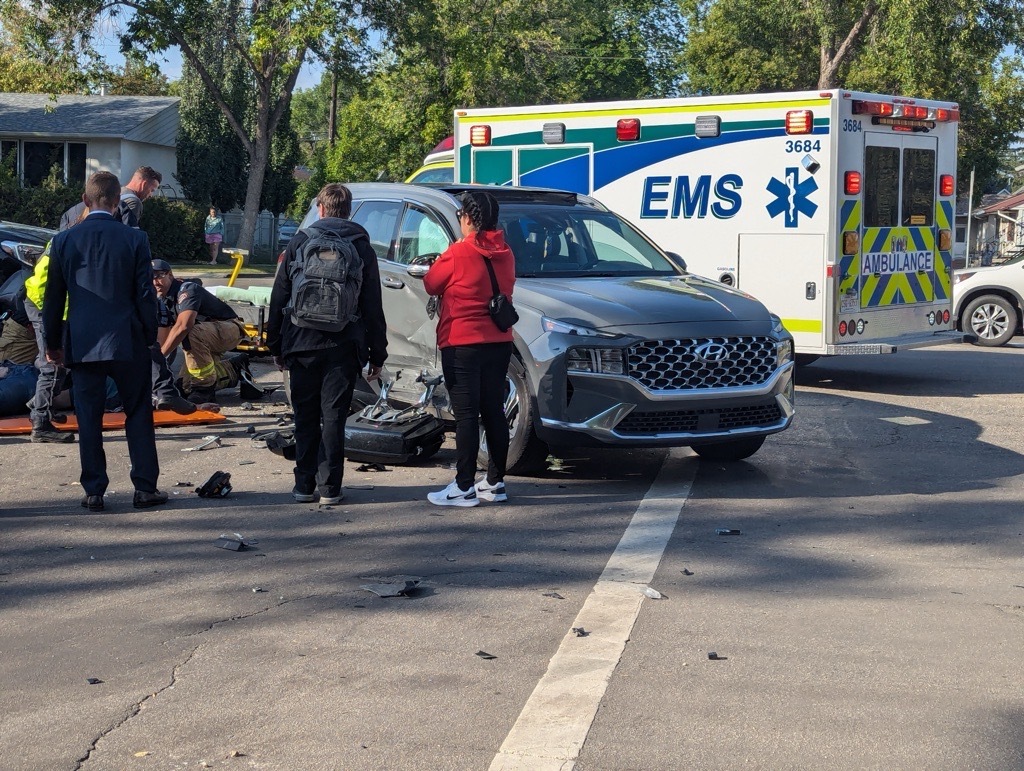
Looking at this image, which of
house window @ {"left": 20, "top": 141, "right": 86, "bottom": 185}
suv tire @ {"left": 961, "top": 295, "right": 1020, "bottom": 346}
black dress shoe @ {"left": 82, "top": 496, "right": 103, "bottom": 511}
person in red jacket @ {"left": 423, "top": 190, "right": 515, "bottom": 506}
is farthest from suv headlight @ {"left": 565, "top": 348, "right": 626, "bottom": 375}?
house window @ {"left": 20, "top": 141, "right": 86, "bottom": 185}

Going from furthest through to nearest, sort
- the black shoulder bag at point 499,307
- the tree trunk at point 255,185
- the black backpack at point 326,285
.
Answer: the tree trunk at point 255,185 → the black shoulder bag at point 499,307 → the black backpack at point 326,285

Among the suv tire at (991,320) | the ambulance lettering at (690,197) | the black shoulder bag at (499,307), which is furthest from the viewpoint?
the suv tire at (991,320)

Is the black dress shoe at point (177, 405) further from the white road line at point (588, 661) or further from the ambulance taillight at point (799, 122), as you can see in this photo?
the ambulance taillight at point (799, 122)

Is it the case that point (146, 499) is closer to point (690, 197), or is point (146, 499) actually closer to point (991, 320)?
point (690, 197)

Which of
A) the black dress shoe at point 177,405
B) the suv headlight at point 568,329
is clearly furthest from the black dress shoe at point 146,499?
the black dress shoe at point 177,405

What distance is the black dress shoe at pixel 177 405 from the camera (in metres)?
10.2

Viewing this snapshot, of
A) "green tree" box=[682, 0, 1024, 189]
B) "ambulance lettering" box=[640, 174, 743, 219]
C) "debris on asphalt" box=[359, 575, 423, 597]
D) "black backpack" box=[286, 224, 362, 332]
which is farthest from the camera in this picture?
"green tree" box=[682, 0, 1024, 189]

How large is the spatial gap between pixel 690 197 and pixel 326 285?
21.6 feet

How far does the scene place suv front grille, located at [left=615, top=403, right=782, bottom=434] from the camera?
301 inches

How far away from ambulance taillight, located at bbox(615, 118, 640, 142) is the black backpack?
6492 mm

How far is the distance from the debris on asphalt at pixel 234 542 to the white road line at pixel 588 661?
1781mm

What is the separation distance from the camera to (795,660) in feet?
15.8

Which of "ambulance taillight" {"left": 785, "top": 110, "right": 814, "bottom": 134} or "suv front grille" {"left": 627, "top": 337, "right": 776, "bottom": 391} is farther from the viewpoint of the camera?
"ambulance taillight" {"left": 785, "top": 110, "right": 814, "bottom": 134}

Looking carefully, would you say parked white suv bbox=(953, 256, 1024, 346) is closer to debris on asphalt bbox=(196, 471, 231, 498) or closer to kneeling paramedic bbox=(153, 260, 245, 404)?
kneeling paramedic bbox=(153, 260, 245, 404)
